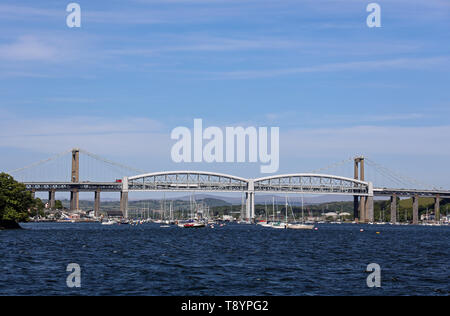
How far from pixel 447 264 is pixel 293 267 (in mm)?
12743

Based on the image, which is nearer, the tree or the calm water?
the calm water

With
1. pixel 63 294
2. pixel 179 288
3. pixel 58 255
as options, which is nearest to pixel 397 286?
pixel 179 288

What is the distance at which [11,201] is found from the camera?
99.2 metres

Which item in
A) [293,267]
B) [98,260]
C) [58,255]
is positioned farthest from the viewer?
[58,255]

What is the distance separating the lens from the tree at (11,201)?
322ft

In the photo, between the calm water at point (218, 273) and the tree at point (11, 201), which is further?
the tree at point (11, 201)

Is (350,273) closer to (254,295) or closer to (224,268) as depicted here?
(224,268)

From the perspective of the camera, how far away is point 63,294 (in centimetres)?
3091

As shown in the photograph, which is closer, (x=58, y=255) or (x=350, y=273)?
(x=350, y=273)

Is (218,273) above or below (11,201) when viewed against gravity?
below

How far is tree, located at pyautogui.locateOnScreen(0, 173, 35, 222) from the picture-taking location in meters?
98.2

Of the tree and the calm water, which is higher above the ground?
the tree

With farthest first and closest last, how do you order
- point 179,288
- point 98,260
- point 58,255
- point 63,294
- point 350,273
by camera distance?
point 58,255
point 98,260
point 350,273
point 179,288
point 63,294
